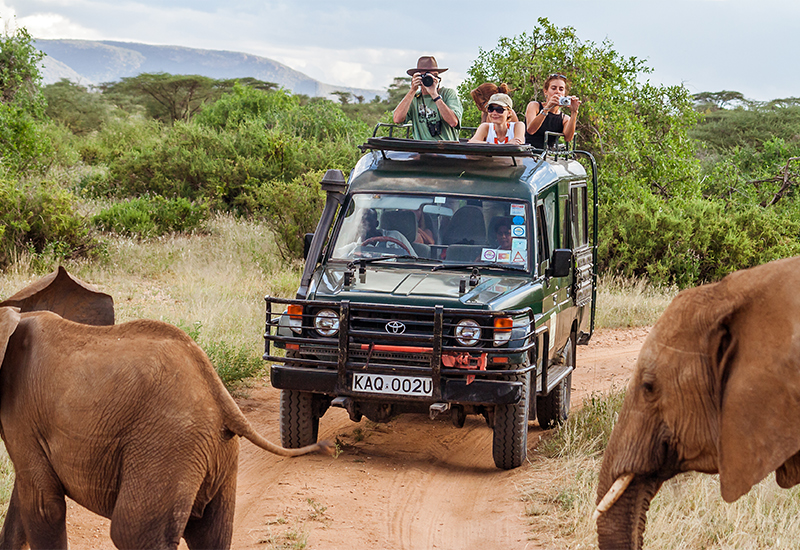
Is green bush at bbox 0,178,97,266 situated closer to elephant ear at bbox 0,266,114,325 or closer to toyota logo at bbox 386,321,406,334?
toyota logo at bbox 386,321,406,334

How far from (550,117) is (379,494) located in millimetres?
5051

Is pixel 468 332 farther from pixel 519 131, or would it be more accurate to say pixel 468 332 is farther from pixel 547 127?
pixel 547 127

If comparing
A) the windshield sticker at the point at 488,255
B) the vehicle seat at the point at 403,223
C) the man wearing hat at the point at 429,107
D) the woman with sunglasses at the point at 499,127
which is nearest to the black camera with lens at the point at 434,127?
the man wearing hat at the point at 429,107

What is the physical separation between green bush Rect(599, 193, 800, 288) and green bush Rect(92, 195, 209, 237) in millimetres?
7213

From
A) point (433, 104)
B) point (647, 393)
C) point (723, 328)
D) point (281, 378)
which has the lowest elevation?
point (281, 378)

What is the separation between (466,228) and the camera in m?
7.00

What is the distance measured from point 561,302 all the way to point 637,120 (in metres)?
10.0

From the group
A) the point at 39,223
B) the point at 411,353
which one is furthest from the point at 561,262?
the point at 39,223

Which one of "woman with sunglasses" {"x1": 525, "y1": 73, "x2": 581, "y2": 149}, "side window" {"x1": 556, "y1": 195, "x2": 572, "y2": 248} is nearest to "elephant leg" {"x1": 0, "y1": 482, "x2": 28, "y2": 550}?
"side window" {"x1": 556, "y1": 195, "x2": 572, "y2": 248}

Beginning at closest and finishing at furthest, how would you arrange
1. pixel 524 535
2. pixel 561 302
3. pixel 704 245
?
1. pixel 524 535
2. pixel 561 302
3. pixel 704 245

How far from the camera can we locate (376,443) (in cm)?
711

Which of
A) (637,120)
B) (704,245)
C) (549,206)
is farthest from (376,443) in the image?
(637,120)

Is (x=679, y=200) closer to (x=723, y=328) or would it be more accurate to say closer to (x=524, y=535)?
(x=524, y=535)

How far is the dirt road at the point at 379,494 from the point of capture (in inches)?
203
